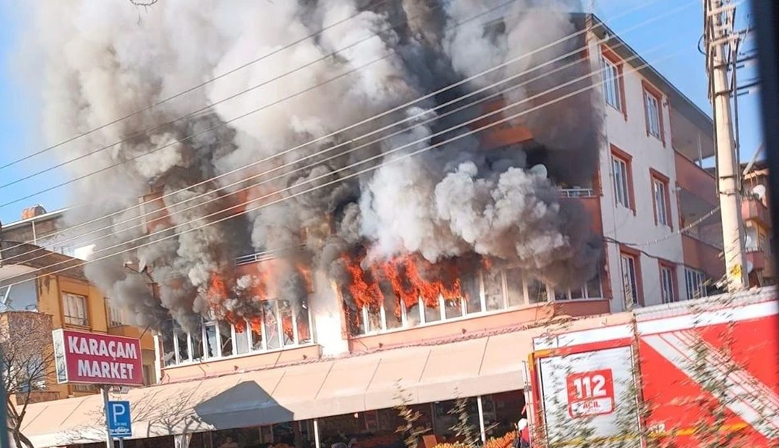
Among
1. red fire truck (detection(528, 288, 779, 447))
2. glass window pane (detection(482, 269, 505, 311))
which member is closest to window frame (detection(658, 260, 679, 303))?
glass window pane (detection(482, 269, 505, 311))

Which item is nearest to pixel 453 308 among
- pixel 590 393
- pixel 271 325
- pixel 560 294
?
pixel 560 294

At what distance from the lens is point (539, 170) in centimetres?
2277

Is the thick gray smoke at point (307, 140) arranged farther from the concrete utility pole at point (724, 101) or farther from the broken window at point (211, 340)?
the concrete utility pole at point (724, 101)

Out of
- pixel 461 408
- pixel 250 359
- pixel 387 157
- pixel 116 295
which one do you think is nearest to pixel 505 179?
pixel 387 157

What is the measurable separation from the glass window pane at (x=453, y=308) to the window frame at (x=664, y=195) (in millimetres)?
6589

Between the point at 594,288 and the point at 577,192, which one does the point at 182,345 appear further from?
the point at 577,192

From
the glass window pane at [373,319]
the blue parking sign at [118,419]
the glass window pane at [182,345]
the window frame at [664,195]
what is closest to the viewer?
the blue parking sign at [118,419]

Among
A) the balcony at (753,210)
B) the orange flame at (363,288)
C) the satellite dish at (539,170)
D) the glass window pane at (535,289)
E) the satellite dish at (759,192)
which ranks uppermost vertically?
the satellite dish at (539,170)

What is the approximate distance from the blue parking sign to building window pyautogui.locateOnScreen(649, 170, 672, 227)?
16.6 metres

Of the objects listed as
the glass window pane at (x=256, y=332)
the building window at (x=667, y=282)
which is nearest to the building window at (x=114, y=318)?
the glass window pane at (x=256, y=332)

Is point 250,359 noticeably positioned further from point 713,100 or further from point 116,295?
point 713,100

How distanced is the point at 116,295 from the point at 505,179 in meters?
14.2

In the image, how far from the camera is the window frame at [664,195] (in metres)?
25.8

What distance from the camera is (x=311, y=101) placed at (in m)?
25.4
